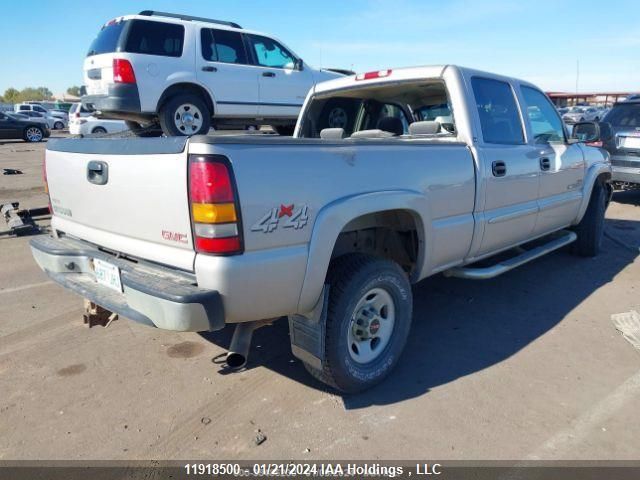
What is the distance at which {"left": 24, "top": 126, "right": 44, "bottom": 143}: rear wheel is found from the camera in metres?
23.4

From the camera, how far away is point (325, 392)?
3004 millimetres

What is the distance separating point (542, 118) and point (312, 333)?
11.5ft

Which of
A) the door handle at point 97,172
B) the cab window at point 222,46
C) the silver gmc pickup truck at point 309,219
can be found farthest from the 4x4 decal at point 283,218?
the cab window at point 222,46

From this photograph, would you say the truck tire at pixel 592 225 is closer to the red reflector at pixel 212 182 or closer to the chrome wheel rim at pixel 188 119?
the red reflector at pixel 212 182

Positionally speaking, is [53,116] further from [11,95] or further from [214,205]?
[11,95]

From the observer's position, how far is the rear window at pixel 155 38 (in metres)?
6.88

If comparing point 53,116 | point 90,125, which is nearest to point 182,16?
point 90,125

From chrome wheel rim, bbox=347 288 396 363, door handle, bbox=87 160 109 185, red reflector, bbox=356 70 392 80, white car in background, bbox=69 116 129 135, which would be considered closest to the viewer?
door handle, bbox=87 160 109 185

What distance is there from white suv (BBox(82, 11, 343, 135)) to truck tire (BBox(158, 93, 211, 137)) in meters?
0.01

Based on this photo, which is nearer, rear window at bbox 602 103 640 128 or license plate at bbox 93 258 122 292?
license plate at bbox 93 258 122 292

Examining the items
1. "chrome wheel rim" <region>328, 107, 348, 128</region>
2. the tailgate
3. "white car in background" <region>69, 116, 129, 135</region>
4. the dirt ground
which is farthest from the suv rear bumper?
"white car in background" <region>69, 116, 129, 135</region>

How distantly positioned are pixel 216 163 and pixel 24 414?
1.89 metres

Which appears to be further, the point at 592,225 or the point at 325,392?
the point at 592,225

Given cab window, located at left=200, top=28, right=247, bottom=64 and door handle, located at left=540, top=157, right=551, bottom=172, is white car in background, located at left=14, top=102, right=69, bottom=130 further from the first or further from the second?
door handle, located at left=540, top=157, right=551, bottom=172
